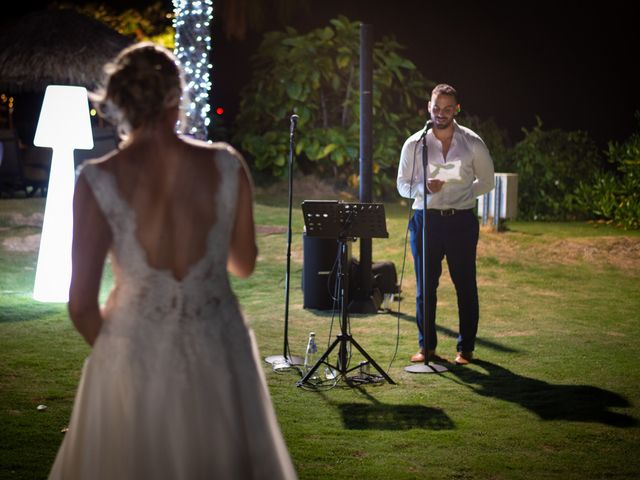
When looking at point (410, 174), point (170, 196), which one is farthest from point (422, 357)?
point (170, 196)

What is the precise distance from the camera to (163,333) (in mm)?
3162

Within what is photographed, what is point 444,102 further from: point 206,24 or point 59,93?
point 206,24

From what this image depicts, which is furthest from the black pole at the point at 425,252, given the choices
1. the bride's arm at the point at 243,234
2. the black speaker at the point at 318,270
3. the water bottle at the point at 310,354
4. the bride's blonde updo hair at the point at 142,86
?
the bride's blonde updo hair at the point at 142,86

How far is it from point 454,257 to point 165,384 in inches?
183

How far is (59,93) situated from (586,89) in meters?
13.2

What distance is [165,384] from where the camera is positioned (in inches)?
124

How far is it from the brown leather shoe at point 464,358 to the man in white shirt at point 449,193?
253 mm

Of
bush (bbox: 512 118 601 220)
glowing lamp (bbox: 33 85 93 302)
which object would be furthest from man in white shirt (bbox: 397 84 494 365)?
bush (bbox: 512 118 601 220)

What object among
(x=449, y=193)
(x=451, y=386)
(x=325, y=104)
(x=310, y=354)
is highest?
(x=325, y=104)

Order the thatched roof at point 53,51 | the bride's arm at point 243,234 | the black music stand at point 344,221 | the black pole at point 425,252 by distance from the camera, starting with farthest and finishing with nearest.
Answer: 1. the thatched roof at point 53,51
2. the black music stand at point 344,221
3. the black pole at point 425,252
4. the bride's arm at point 243,234

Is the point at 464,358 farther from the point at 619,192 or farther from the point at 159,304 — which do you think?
the point at 619,192

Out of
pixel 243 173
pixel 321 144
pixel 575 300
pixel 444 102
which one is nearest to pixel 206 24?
pixel 321 144

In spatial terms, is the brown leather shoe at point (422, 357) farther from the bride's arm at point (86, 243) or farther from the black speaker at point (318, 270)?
the bride's arm at point (86, 243)

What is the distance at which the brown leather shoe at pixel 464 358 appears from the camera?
7809 millimetres
